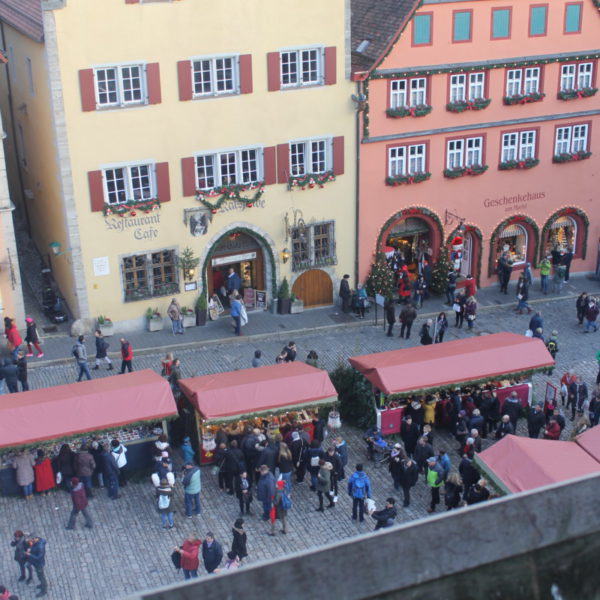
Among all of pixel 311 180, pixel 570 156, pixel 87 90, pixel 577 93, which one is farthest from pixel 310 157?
pixel 577 93

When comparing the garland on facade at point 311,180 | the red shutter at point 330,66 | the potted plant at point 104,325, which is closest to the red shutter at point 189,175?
the garland on facade at point 311,180

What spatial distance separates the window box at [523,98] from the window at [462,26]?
2.65m

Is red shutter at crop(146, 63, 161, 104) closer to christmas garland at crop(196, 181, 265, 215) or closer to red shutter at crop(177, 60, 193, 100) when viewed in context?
red shutter at crop(177, 60, 193, 100)

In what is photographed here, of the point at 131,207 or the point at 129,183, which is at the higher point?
the point at 129,183

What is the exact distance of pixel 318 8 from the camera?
2930cm

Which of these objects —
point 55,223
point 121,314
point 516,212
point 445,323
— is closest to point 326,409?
point 445,323

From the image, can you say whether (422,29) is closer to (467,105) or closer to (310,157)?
(467,105)

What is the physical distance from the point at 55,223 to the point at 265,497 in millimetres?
14532

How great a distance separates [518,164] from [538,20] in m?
5.00

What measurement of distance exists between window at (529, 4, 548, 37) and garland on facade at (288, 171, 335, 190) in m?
8.71

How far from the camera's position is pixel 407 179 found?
105 feet

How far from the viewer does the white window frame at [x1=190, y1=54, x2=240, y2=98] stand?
2816 cm

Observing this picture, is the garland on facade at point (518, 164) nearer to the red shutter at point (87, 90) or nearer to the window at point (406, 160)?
the window at point (406, 160)

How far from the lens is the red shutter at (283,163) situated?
30.2 metres
